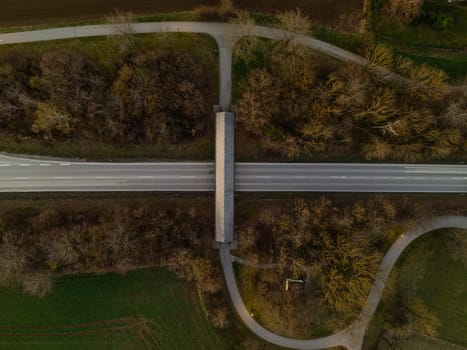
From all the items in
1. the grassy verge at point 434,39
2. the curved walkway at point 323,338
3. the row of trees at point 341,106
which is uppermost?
the grassy verge at point 434,39

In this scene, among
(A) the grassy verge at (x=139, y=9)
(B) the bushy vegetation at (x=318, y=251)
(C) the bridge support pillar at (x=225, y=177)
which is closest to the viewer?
(B) the bushy vegetation at (x=318, y=251)

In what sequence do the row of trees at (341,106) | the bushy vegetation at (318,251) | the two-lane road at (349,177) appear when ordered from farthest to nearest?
the two-lane road at (349,177) → the row of trees at (341,106) → the bushy vegetation at (318,251)

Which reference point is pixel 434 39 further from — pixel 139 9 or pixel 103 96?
pixel 103 96

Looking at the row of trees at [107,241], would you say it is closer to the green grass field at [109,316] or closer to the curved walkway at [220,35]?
the green grass field at [109,316]

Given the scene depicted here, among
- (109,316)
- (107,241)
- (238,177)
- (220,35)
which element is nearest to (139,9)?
(220,35)

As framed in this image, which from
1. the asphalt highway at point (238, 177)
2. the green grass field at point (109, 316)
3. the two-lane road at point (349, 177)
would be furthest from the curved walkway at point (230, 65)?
the asphalt highway at point (238, 177)

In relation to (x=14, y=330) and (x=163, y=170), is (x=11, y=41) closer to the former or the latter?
(x=163, y=170)

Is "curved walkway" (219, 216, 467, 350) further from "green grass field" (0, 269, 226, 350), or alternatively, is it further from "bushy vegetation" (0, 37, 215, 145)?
"bushy vegetation" (0, 37, 215, 145)
